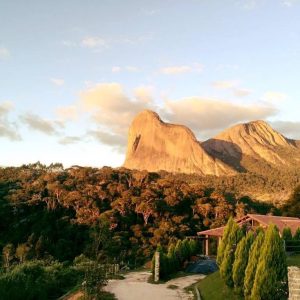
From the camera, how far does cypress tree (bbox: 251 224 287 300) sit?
12.3m

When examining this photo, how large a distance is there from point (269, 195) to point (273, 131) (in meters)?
88.1

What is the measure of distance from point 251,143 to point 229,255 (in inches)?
5593

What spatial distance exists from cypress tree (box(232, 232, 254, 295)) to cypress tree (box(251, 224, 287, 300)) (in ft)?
7.33

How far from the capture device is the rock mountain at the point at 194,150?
431 feet

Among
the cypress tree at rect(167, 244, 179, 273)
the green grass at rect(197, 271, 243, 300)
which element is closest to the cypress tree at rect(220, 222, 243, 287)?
the green grass at rect(197, 271, 243, 300)

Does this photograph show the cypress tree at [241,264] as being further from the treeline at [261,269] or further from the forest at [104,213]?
the forest at [104,213]

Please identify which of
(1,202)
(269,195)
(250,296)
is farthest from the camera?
(269,195)

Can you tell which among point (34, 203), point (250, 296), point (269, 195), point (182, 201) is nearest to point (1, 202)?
point (34, 203)

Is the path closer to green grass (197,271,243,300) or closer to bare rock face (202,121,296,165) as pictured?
green grass (197,271,243,300)

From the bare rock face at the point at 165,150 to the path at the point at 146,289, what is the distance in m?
103

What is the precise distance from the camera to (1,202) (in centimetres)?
5322

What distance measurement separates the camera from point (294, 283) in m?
9.90

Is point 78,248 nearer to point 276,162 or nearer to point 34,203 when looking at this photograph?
point 34,203

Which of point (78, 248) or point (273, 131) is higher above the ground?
point (273, 131)
